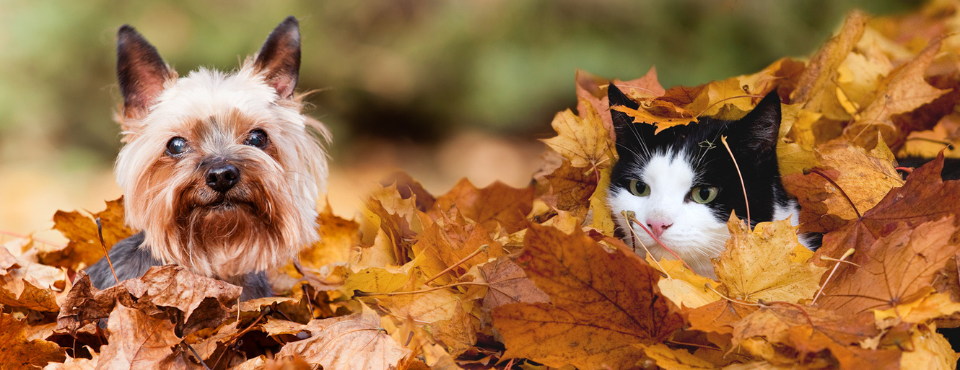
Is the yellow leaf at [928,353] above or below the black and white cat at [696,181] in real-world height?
below

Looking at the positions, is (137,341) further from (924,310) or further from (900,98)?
(900,98)

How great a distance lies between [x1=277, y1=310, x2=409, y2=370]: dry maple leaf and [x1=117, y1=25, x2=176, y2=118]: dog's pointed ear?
54cm

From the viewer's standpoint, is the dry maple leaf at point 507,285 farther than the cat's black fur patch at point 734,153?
No

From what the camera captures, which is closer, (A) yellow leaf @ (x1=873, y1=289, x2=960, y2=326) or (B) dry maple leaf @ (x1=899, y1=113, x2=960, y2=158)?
(A) yellow leaf @ (x1=873, y1=289, x2=960, y2=326)

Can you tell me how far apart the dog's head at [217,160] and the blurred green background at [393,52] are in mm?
1922

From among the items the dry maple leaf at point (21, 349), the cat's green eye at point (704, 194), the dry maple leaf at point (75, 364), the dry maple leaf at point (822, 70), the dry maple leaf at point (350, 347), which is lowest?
the dry maple leaf at point (350, 347)

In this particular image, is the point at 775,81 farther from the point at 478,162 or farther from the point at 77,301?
the point at 478,162

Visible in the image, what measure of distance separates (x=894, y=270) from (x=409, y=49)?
2925 mm

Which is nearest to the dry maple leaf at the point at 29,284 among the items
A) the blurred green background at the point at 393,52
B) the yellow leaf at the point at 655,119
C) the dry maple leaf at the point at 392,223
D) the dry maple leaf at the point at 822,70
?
the dry maple leaf at the point at 392,223

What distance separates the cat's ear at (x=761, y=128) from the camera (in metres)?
1.07

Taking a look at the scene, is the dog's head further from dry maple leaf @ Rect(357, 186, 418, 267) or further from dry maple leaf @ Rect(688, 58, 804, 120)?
dry maple leaf @ Rect(688, 58, 804, 120)

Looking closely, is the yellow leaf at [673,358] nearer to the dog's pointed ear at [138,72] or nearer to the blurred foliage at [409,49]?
the dog's pointed ear at [138,72]

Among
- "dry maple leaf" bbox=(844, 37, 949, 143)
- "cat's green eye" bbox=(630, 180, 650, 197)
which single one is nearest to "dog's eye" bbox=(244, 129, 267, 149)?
"cat's green eye" bbox=(630, 180, 650, 197)

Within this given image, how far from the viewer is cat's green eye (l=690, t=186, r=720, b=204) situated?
1167 mm
